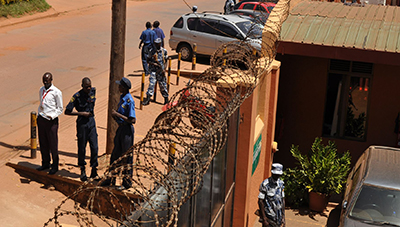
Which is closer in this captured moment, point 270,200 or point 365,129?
point 270,200

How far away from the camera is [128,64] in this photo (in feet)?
62.7

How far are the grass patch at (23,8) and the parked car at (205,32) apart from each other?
29.3ft

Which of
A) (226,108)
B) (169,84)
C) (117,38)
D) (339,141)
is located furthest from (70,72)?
(226,108)

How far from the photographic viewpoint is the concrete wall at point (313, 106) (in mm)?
12984

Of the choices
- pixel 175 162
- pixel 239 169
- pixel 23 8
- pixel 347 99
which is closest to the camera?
pixel 175 162

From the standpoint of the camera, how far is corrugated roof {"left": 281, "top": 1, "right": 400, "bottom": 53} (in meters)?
11.6

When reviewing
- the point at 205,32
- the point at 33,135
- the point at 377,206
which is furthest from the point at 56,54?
the point at 377,206

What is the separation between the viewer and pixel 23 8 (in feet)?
84.6

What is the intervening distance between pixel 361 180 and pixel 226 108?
414cm

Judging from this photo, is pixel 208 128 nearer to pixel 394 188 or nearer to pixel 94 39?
pixel 394 188

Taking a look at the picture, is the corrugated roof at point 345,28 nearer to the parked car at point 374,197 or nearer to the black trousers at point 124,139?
the parked car at point 374,197

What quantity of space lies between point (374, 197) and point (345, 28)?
15.1 ft

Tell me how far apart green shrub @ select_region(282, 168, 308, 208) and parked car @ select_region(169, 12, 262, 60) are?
8.58 meters

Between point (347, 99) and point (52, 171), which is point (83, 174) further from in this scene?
point (347, 99)
